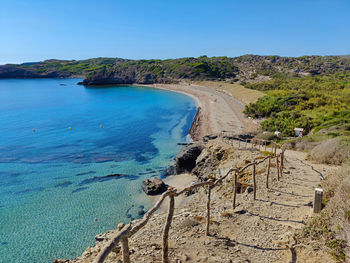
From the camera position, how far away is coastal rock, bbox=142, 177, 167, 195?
57.6 feet

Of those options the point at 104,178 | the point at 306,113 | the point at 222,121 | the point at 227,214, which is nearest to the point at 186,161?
the point at 104,178

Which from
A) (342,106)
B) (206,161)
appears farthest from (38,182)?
(342,106)

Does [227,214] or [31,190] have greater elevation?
[227,214]

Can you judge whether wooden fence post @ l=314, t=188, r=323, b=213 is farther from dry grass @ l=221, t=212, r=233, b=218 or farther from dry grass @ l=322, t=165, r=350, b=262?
dry grass @ l=221, t=212, r=233, b=218

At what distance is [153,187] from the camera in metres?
17.7

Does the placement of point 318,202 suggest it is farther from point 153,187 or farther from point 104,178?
point 104,178

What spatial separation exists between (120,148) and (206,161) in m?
14.3

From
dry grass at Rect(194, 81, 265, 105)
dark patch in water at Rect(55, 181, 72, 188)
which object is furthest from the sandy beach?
dark patch in water at Rect(55, 181, 72, 188)

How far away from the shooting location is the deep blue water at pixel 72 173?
13133 millimetres

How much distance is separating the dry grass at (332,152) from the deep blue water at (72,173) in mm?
12300

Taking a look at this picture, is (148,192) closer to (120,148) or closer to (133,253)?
(133,253)

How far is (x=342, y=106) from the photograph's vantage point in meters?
30.3

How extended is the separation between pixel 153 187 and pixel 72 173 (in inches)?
373

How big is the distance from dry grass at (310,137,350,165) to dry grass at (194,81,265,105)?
110ft
